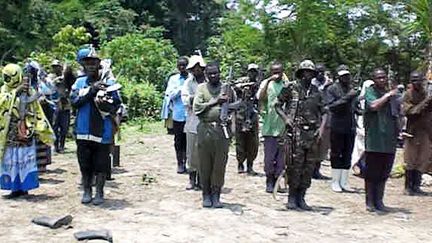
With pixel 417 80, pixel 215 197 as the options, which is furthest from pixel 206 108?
pixel 417 80

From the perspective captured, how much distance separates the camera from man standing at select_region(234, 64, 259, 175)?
988 cm

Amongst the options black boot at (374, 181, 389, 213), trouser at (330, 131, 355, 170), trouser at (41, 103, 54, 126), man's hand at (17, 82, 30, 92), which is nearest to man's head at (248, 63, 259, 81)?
trouser at (330, 131, 355, 170)

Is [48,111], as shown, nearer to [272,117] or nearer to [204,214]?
[272,117]

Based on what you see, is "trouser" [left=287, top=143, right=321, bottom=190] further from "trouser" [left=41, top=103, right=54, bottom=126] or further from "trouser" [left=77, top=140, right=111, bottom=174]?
"trouser" [left=41, top=103, right=54, bottom=126]

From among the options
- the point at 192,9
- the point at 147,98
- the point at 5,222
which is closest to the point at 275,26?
the point at 147,98

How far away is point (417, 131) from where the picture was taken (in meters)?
9.40

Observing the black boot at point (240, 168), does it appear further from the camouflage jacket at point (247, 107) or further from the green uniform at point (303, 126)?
the green uniform at point (303, 126)

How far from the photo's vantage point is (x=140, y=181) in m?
9.70

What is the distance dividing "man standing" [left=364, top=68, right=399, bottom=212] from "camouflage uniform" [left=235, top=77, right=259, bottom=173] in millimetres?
2192

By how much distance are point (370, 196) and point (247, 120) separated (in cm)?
248

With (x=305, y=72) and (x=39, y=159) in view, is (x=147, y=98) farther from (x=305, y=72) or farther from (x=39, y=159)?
(x=305, y=72)

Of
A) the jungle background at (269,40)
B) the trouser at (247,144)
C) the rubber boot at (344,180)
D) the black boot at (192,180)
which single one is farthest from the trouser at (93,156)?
the jungle background at (269,40)

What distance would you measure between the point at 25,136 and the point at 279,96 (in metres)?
2.97

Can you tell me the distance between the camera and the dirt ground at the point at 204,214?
6.70m
